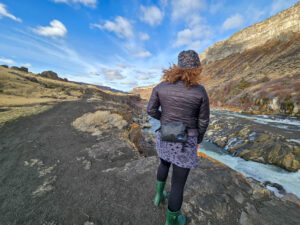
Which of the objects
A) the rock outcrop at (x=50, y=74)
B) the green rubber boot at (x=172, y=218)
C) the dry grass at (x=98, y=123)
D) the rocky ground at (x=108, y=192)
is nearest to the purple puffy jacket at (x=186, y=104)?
the green rubber boot at (x=172, y=218)

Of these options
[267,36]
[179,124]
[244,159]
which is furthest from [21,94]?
[267,36]

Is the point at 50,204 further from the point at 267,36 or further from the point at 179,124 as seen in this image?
the point at 267,36

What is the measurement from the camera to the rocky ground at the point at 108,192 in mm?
2299

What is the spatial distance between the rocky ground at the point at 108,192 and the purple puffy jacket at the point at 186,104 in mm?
1852

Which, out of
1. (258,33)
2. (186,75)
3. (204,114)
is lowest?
(204,114)

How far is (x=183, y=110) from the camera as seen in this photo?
1.76 metres

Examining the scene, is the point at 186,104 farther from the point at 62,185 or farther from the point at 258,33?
the point at 258,33

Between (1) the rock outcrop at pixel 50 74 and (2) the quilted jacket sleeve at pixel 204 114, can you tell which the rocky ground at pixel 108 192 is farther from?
(1) the rock outcrop at pixel 50 74

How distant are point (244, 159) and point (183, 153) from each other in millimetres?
8181

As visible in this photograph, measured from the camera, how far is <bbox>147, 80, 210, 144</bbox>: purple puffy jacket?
169cm

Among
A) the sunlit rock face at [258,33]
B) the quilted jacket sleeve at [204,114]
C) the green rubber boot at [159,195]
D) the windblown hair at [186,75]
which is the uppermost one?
the sunlit rock face at [258,33]

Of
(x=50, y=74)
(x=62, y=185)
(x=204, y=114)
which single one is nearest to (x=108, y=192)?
(x=62, y=185)

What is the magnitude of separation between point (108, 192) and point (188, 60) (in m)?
3.10

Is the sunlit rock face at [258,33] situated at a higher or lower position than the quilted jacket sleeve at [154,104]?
higher
